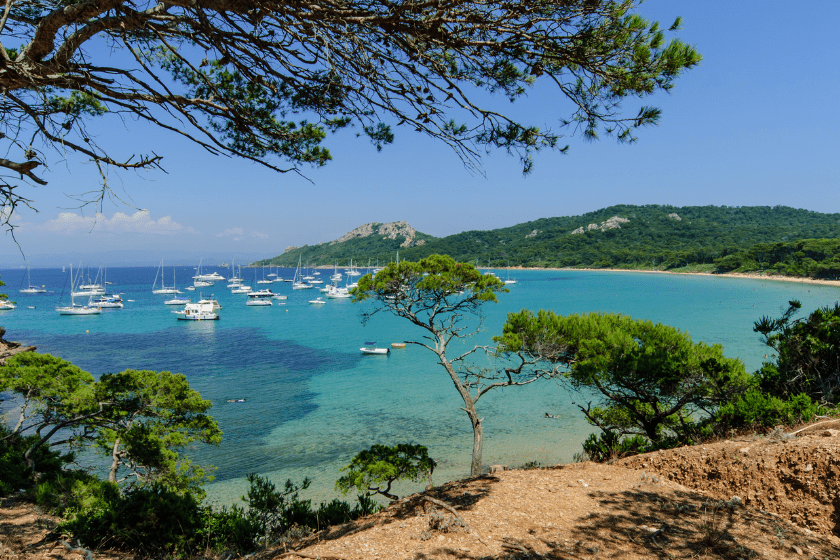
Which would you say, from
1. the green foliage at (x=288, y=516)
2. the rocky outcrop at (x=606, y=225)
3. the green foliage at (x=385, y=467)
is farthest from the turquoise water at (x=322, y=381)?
the rocky outcrop at (x=606, y=225)

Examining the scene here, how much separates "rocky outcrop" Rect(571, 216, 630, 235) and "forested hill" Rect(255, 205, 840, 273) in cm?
33

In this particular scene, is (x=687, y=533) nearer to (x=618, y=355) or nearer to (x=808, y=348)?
(x=618, y=355)

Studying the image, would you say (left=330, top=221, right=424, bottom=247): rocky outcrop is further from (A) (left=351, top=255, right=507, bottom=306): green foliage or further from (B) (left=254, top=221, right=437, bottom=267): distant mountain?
(A) (left=351, top=255, right=507, bottom=306): green foliage

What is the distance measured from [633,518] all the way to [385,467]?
12.6ft

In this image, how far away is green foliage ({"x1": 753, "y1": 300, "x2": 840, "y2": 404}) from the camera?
7.09 metres

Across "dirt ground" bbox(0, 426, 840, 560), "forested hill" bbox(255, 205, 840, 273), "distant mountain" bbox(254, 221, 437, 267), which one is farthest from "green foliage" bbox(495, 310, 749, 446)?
"distant mountain" bbox(254, 221, 437, 267)

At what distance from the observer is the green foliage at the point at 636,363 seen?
312 inches

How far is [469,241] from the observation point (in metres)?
137

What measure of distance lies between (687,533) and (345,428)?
1379 centimetres

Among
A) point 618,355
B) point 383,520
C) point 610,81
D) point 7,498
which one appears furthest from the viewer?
point 618,355

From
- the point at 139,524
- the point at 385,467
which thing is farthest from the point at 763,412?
the point at 139,524

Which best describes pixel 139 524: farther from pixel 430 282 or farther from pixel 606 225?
pixel 606 225

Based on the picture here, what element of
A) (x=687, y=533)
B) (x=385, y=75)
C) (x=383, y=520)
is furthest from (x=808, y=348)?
(x=385, y=75)

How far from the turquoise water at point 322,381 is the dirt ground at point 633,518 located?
3706 millimetres
